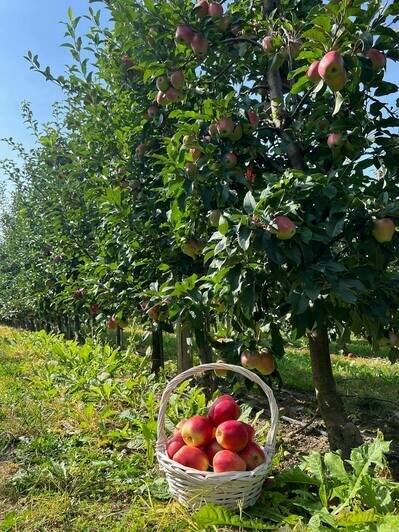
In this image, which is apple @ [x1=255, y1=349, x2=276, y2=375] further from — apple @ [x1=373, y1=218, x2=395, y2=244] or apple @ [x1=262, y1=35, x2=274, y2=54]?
apple @ [x1=262, y1=35, x2=274, y2=54]

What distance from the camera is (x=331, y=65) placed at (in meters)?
1.75

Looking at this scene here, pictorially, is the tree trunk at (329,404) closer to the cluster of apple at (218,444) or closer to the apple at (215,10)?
the cluster of apple at (218,444)

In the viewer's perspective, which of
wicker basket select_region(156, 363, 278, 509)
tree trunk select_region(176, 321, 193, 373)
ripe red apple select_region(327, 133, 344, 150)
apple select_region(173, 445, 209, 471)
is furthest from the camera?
tree trunk select_region(176, 321, 193, 373)

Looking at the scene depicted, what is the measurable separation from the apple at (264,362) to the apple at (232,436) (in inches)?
Result: 23.7

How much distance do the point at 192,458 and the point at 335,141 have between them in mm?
1458

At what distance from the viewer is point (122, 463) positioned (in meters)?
2.21

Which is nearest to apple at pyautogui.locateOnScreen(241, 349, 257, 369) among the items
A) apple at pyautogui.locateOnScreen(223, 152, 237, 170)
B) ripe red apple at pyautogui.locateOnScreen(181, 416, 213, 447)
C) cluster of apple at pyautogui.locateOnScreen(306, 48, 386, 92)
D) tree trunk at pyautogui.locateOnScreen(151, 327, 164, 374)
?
ripe red apple at pyautogui.locateOnScreen(181, 416, 213, 447)

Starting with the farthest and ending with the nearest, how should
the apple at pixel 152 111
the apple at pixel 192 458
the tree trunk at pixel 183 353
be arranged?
the tree trunk at pixel 183 353
the apple at pixel 152 111
the apple at pixel 192 458

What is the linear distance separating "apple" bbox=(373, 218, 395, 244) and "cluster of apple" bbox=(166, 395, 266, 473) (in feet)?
2.96

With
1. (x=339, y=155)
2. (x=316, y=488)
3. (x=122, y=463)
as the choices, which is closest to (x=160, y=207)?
(x=339, y=155)

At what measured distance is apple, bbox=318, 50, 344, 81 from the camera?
5.75 ft

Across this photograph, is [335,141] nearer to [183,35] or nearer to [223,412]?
[183,35]

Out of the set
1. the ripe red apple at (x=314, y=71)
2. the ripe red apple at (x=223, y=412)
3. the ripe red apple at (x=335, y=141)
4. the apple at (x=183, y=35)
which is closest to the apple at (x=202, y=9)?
the apple at (x=183, y=35)

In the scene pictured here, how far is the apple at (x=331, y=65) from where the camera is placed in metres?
1.75
